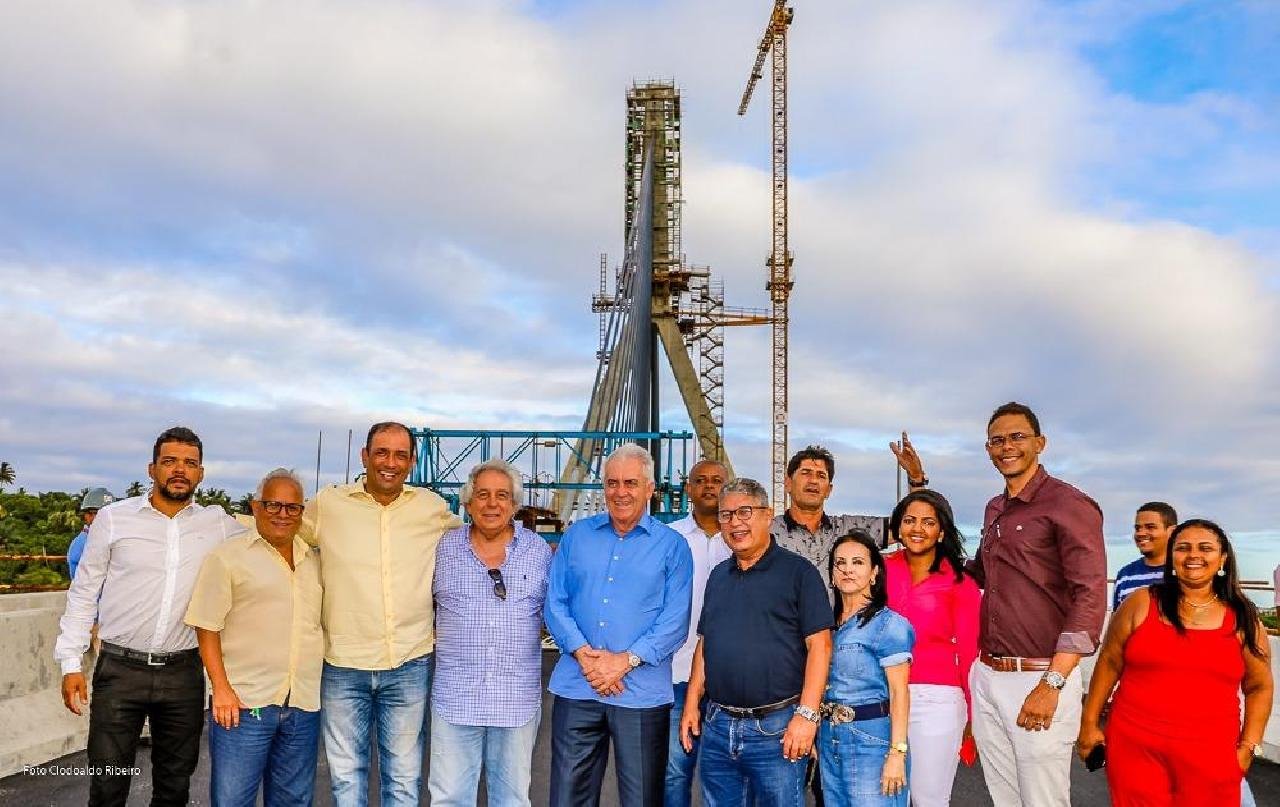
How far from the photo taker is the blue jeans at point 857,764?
3.93m

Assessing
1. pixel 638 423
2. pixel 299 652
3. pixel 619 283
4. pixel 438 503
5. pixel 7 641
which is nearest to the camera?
pixel 299 652

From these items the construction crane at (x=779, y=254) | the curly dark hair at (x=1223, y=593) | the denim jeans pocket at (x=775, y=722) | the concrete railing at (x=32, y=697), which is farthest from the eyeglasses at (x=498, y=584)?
the construction crane at (x=779, y=254)

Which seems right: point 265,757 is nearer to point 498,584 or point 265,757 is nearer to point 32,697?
point 498,584

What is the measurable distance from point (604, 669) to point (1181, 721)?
100 inches

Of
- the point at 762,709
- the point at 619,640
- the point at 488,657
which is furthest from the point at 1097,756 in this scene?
the point at 488,657

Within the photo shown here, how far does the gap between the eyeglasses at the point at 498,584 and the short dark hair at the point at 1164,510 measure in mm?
4739

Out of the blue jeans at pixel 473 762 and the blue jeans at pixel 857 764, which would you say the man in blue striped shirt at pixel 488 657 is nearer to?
the blue jeans at pixel 473 762

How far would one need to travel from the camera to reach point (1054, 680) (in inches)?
166

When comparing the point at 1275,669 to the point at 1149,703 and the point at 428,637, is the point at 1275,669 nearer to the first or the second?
the point at 1149,703

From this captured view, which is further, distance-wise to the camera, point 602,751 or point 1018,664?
point 602,751

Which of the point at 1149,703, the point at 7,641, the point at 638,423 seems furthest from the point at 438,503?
the point at 638,423

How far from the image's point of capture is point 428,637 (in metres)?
4.71

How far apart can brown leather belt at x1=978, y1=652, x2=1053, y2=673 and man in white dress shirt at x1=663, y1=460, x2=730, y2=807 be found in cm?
145

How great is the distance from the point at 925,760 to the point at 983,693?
57 cm
